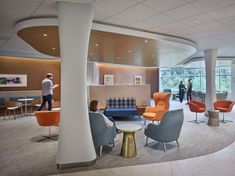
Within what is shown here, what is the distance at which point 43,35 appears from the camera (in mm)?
5277

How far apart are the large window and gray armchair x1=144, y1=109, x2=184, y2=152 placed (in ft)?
41.8

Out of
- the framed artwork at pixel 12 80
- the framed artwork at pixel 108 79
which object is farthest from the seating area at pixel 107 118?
the framed artwork at pixel 108 79

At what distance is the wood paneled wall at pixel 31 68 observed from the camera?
31.2 ft

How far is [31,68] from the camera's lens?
10.3 m

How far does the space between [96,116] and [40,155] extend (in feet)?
5.05

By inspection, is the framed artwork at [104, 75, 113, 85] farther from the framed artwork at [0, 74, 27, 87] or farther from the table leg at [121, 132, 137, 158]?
the table leg at [121, 132, 137, 158]

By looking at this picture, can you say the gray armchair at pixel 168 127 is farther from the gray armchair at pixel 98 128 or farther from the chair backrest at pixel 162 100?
the chair backrest at pixel 162 100

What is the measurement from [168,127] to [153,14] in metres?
2.53

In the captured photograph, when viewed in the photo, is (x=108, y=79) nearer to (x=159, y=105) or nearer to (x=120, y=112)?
(x=120, y=112)

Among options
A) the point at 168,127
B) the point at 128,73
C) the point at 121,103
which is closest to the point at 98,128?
the point at 168,127

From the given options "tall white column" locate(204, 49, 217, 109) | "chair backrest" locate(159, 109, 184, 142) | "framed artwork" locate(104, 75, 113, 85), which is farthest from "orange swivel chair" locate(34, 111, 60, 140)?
"framed artwork" locate(104, 75, 113, 85)

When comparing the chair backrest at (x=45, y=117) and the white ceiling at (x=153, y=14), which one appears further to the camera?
the chair backrest at (x=45, y=117)

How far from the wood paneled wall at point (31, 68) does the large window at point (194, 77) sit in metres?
11.4

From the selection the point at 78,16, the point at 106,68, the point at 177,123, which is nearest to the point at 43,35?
the point at 78,16
